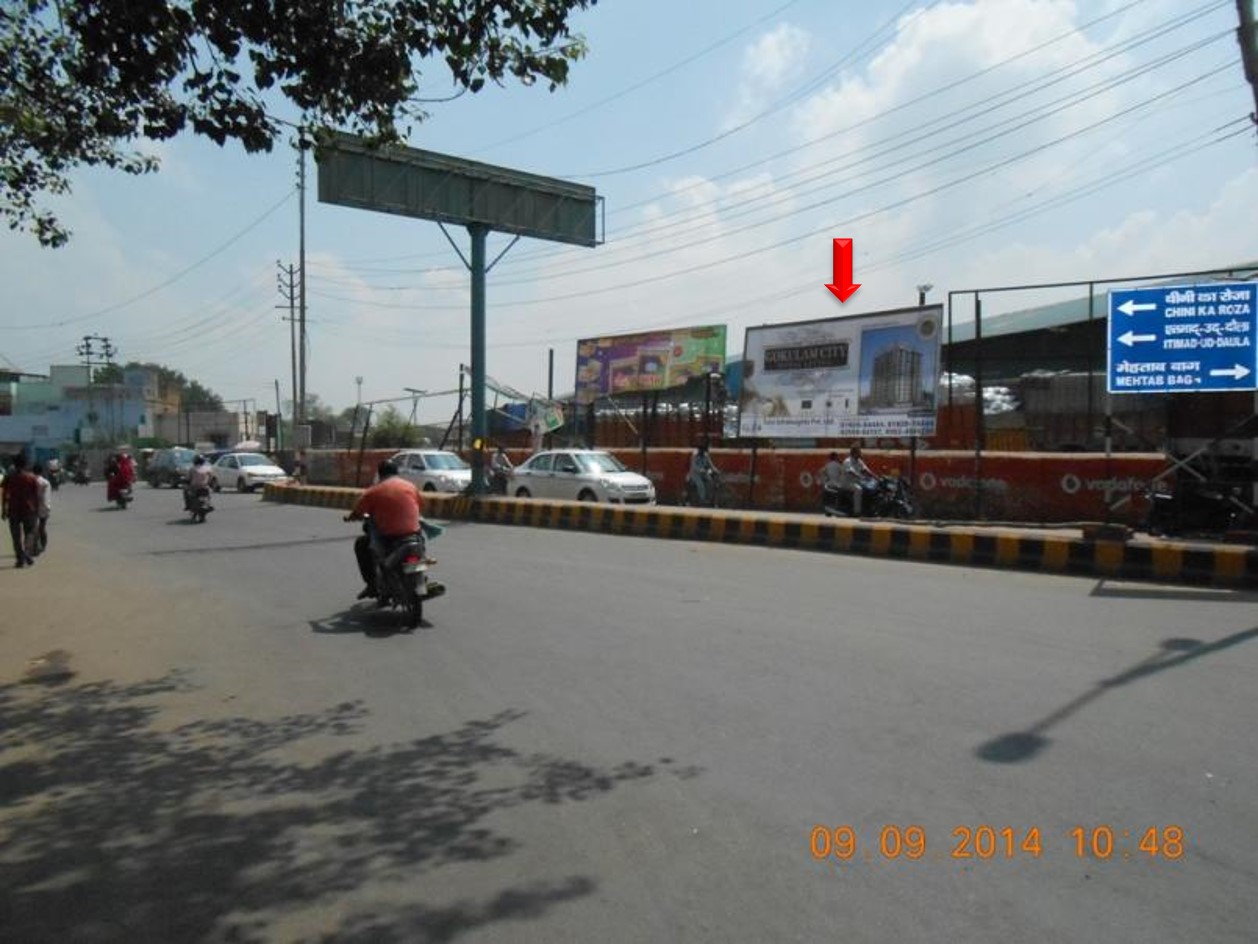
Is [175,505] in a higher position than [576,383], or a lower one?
lower

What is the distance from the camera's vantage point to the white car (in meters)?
33.3

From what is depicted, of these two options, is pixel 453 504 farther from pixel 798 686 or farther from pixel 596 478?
pixel 798 686

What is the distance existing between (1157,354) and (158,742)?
41.8ft

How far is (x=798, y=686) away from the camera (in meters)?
6.09

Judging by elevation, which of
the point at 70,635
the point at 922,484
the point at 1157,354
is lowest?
the point at 70,635

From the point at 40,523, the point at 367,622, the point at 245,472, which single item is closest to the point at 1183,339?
the point at 367,622

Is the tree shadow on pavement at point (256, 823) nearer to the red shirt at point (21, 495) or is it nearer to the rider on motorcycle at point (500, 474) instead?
the red shirt at point (21, 495)

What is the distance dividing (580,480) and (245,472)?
58.2 ft

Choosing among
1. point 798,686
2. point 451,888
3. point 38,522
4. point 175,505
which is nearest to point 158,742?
point 451,888

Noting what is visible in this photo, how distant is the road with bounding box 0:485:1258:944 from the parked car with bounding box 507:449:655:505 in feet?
34.8

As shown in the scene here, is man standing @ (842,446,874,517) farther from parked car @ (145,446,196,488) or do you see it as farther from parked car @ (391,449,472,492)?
parked car @ (145,446,196,488)

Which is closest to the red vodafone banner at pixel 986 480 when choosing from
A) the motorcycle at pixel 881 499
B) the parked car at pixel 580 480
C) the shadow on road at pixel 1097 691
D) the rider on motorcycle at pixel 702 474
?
Result: the rider on motorcycle at pixel 702 474
